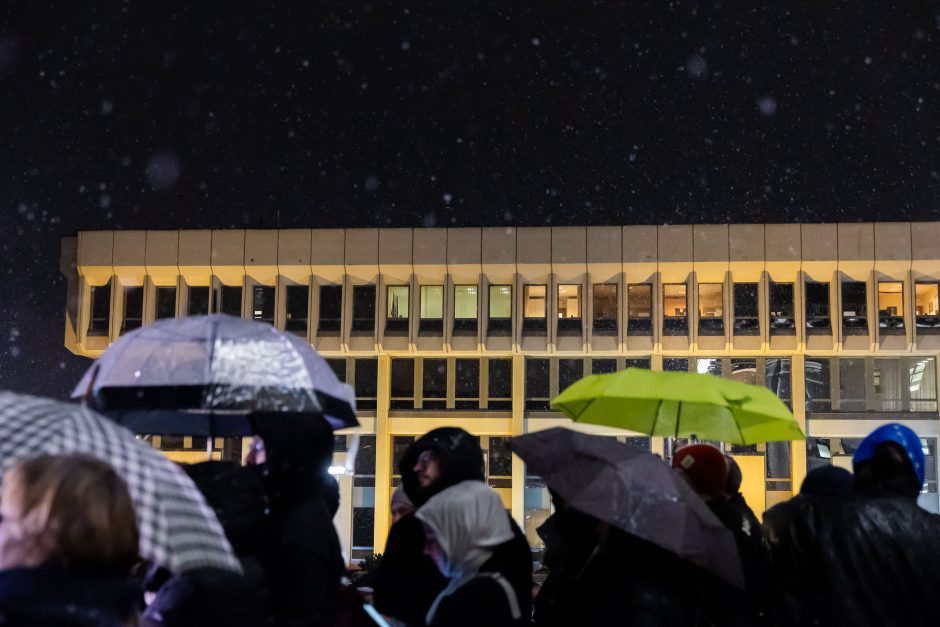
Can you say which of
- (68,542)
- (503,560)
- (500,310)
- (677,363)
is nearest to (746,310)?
(677,363)

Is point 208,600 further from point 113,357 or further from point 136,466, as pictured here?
point 113,357

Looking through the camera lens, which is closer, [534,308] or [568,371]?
[534,308]

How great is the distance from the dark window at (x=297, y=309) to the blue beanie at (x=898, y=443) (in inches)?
1411

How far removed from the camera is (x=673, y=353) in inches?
1522

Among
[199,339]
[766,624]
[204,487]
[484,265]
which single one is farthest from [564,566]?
[484,265]

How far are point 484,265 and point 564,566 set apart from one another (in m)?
34.0

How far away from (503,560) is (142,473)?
7.11 feet

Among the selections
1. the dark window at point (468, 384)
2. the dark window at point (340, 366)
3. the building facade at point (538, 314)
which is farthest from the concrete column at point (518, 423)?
the dark window at point (340, 366)

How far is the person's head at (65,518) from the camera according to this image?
1.99 m

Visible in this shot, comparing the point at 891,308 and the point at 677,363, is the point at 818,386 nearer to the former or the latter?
the point at 891,308

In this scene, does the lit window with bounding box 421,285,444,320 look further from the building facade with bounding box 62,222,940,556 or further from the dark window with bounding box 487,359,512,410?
the dark window with bounding box 487,359,512,410

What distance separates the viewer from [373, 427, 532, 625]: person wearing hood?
4727mm

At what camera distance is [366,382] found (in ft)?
131

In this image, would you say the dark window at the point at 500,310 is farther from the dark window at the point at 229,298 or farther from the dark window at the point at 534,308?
the dark window at the point at 229,298
